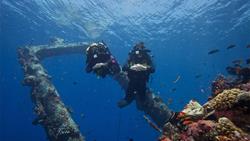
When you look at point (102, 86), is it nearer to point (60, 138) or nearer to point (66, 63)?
point (66, 63)

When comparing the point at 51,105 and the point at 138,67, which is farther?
Result: the point at 51,105

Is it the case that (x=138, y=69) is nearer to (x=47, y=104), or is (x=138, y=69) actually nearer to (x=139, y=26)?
(x=47, y=104)

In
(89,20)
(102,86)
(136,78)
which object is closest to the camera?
(136,78)

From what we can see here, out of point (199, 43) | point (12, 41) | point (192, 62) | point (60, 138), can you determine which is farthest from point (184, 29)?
point (60, 138)

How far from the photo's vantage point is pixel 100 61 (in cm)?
1045

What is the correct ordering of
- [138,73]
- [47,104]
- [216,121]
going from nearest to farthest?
[216,121], [138,73], [47,104]

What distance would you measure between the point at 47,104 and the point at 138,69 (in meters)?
5.07

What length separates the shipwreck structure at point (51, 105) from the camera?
443 inches

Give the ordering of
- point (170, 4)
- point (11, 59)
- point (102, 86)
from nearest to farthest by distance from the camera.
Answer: point (170, 4)
point (11, 59)
point (102, 86)

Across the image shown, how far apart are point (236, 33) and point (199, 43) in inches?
246

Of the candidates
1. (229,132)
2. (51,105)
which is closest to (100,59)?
(51,105)

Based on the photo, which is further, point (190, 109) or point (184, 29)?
point (184, 29)

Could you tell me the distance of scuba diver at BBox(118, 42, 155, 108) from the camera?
1042 centimetres

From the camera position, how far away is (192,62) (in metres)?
57.2
